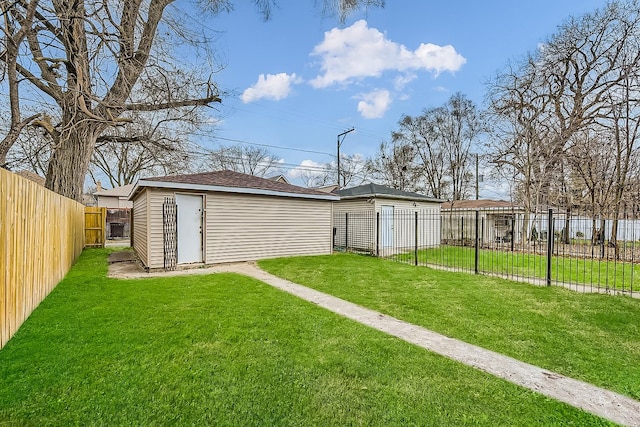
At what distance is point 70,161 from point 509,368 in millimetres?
12345

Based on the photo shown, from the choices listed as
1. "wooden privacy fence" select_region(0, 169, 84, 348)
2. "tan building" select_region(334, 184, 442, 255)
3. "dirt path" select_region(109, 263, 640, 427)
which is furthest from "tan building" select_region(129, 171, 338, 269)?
"dirt path" select_region(109, 263, 640, 427)

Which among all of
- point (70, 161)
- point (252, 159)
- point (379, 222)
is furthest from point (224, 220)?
point (252, 159)

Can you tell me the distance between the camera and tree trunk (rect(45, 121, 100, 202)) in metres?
9.91

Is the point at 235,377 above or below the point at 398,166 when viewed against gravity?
below

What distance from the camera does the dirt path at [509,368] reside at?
7.77 feet

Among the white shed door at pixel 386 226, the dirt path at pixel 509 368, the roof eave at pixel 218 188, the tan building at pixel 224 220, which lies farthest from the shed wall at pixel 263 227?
the dirt path at pixel 509 368

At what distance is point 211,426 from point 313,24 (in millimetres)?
11064

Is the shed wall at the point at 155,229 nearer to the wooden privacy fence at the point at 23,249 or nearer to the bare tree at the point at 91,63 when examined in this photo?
the bare tree at the point at 91,63

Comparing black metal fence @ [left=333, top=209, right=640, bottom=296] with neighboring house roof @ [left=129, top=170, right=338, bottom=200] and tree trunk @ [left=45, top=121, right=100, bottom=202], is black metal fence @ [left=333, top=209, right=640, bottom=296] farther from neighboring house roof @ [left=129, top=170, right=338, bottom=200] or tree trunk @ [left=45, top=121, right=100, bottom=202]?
tree trunk @ [left=45, top=121, right=100, bottom=202]

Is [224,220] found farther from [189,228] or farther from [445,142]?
[445,142]

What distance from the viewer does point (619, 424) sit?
216cm

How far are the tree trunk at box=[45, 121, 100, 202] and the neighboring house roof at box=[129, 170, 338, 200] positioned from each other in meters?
2.07

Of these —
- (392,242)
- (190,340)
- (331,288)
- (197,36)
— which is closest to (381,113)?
(392,242)

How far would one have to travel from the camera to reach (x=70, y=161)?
10.1m
